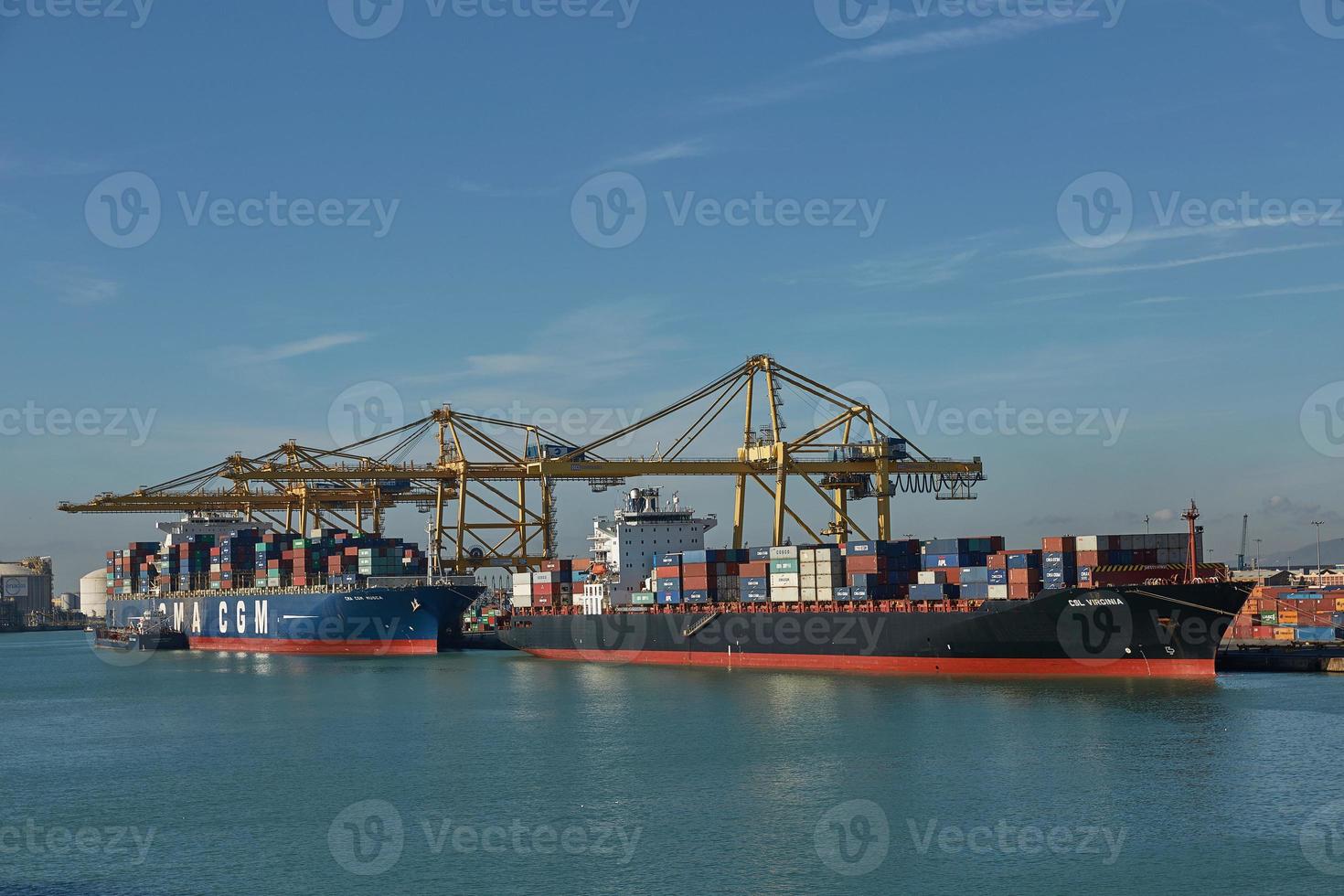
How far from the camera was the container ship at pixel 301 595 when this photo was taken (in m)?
68.9

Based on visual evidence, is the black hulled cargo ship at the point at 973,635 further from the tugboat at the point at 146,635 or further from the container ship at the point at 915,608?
the tugboat at the point at 146,635

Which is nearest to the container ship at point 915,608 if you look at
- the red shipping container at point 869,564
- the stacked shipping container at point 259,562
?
the red shipping container at point 869,564

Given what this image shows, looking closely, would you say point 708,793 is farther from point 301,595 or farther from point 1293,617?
point 301,595

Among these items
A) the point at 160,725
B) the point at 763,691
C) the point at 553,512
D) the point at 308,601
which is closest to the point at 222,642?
the point at 308,601

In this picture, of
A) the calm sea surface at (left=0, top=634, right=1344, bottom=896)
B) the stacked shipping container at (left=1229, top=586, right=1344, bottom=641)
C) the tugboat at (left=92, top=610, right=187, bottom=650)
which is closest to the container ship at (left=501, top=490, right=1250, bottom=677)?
the calm sea surface at (left=0, top=634, right=1344, bottom=896)

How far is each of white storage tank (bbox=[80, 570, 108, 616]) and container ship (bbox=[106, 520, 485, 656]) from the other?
309 feet

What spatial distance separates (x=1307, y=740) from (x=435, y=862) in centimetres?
2031

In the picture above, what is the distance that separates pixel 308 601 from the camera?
2830 inches

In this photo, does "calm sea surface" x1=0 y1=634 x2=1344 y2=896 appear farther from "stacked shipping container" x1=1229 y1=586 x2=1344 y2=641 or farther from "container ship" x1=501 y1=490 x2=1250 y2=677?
"stacked shipping container" x1=1229 y1=586 x2=1344 y2=641

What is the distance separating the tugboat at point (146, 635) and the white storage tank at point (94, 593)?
93.7 meters

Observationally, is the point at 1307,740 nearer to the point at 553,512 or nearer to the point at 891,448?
the point at 891,448

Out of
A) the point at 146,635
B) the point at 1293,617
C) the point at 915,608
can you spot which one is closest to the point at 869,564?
the point at 915,608

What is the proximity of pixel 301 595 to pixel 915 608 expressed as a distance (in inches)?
1561

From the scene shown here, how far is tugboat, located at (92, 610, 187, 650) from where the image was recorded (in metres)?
82.3
